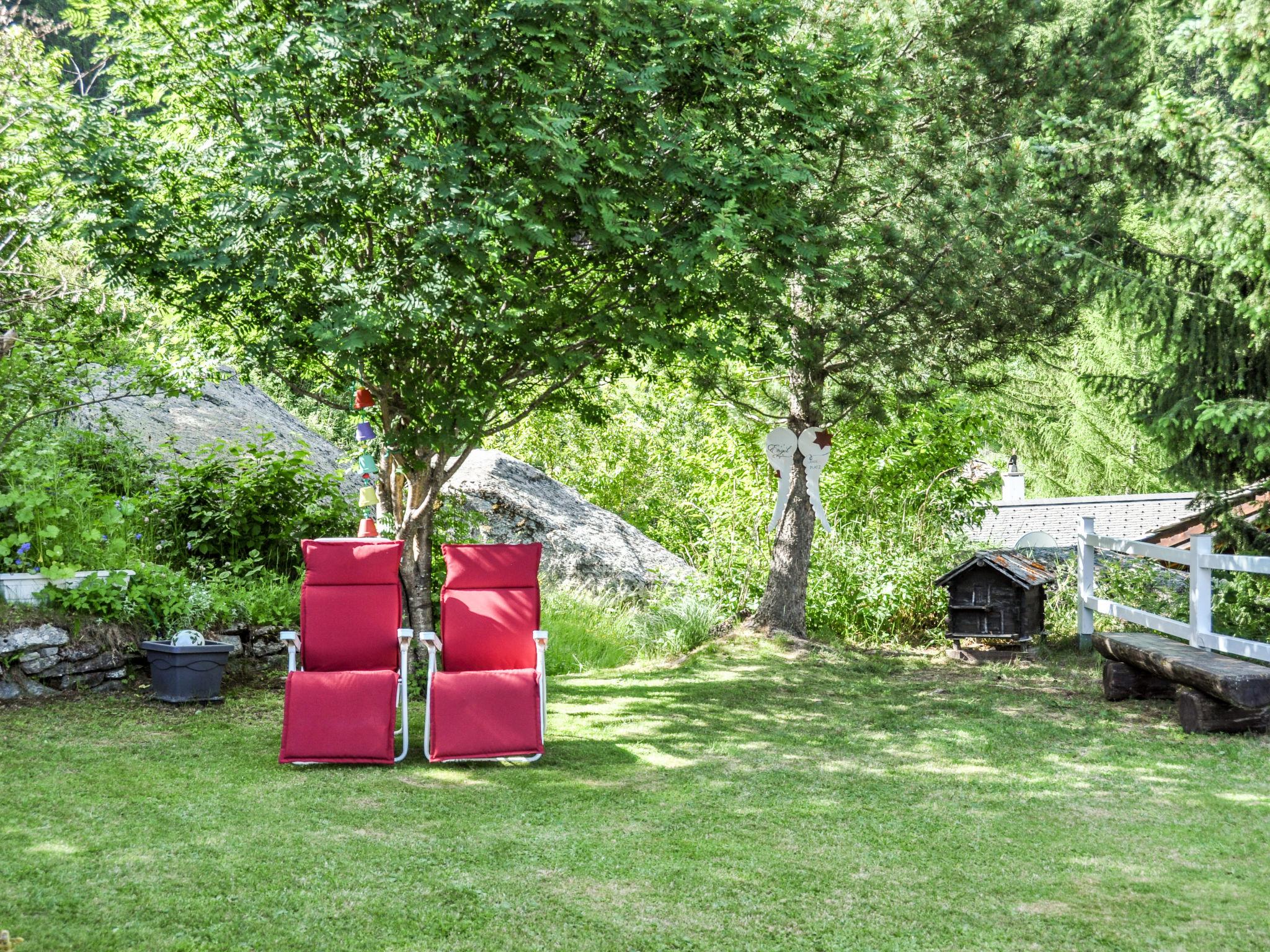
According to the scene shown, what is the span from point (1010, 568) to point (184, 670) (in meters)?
6.17

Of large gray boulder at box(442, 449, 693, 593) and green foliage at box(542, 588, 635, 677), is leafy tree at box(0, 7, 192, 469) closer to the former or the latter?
large gray boulder at box(442, 449, 693, 593)

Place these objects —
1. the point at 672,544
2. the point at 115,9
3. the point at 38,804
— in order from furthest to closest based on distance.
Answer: the point at 672,544 → the point at 115,9 → the point at 38,804

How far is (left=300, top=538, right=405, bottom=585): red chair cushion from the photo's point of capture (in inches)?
221

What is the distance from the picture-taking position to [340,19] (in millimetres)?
5059

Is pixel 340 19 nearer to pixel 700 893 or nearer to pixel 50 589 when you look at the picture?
pixel 50 589

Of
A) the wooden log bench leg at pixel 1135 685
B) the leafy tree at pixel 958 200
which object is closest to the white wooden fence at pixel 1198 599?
the wooden log bench leg at pixel 1135 685

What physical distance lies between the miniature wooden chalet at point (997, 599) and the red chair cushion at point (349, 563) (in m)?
4.88

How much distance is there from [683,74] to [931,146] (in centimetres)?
214

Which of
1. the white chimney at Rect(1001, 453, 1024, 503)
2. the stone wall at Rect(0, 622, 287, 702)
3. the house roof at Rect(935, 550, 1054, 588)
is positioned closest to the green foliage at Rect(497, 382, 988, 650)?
the house roof at Rect(935, 550, 1054, 588)

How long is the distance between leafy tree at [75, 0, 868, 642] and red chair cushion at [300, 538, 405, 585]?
76 centimetres

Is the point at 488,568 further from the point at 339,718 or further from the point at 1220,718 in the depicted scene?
the point at 1220,718

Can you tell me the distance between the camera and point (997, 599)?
852 centimetres

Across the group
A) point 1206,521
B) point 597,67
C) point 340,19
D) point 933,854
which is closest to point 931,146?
point 597,67

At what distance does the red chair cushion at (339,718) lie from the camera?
494 cm
